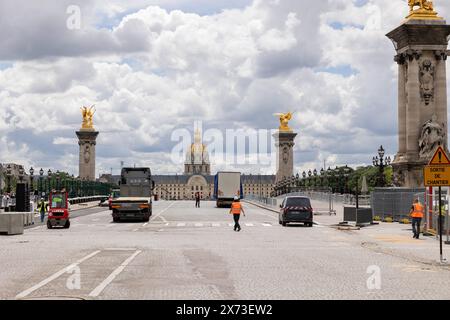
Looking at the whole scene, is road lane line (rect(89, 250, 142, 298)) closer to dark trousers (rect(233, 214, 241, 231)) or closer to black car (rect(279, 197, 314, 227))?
dark trousers (rect(233, 214, 241, 231))

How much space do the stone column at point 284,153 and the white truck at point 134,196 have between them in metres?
82.9

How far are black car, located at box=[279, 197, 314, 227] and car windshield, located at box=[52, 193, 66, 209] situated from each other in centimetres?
1207

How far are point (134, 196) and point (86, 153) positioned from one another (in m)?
85.4

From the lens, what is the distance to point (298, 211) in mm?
42188

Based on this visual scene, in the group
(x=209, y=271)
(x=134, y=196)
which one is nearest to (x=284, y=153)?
(x=134, y=196)

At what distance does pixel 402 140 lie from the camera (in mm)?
52844

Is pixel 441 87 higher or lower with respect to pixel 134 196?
higher

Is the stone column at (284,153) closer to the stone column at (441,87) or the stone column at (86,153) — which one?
the stone column at (86,153)

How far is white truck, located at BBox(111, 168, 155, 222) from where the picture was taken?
4622cm

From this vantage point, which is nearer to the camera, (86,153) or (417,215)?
(417,215)

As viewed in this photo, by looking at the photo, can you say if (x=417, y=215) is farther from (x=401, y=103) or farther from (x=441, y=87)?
(x=401, y=103)

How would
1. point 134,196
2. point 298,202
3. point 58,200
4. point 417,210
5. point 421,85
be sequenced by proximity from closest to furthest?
point 417,210 < point 58,200 < point 298,202 < point 134,196 < point 421,85

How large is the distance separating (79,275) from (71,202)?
70.4 metres
